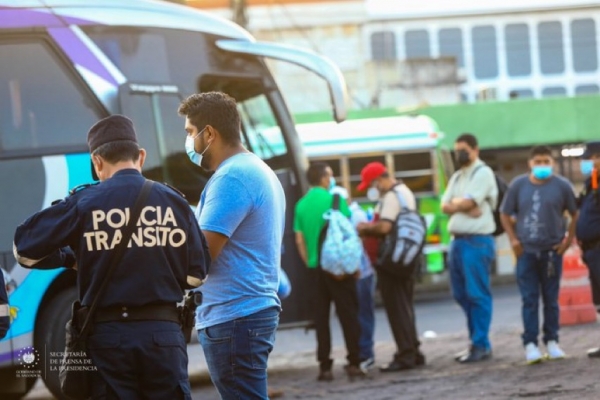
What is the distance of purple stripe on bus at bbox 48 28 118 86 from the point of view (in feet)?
32.8

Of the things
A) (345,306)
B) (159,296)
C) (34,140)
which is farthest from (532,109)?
(159,296)

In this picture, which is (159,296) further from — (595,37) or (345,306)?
(595,37)

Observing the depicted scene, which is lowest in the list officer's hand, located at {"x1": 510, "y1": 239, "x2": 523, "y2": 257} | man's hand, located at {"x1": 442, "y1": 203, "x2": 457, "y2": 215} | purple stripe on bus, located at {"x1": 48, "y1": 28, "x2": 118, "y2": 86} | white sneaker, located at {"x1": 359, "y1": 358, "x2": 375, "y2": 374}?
white sneaker, located at {"x1": 359, "y1": 358, "x2": 375, "y2": 374}

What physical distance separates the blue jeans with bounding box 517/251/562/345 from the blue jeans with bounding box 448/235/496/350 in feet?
2.11

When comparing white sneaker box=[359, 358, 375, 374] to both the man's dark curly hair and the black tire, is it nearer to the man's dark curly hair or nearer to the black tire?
the black tire

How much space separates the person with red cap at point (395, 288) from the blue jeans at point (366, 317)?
8.8 inches

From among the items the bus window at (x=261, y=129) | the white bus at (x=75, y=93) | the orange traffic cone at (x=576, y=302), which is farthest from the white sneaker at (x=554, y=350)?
the orange traffic cone at (x=576, y=302)

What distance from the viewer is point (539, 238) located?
1087cm

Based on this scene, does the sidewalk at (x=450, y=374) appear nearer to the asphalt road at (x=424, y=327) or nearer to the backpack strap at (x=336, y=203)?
the asphalt road at (x=424, y=327)

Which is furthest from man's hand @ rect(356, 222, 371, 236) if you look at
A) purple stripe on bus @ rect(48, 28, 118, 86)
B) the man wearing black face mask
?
purple stripe on bus @ rect(48, 28, 118, 86)

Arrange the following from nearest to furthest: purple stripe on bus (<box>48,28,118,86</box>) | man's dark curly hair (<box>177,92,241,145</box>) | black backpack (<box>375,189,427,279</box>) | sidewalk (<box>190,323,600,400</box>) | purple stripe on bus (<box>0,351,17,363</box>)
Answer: man's dark curly hair (<box>177,92,241,145</box>)
purple stripe on bus (<box>0,351,17,363</box>)
sidewalk (<box>190,323,600,400</box>)
purple stripe on bus (<box>48,28,118,86</box>)
black backpack (<box>375,189,427,279</box>)

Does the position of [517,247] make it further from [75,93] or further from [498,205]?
[75,93]

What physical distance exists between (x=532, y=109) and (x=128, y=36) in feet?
58.0

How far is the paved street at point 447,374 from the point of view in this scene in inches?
376
